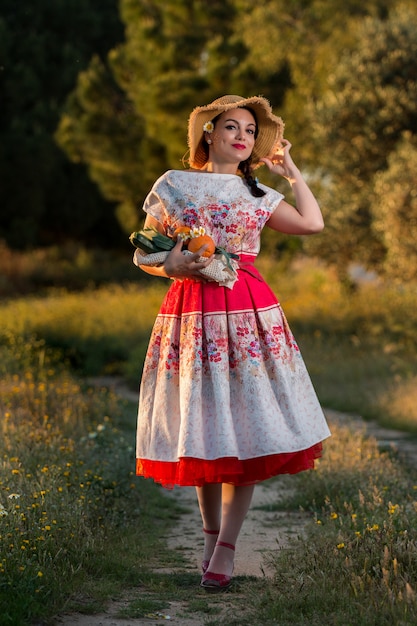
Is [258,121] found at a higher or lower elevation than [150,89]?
lower

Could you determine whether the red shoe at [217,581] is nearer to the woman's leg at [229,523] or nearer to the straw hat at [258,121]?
the woman's leg at [229,523]

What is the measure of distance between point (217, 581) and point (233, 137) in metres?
2.07

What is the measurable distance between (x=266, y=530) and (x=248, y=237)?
Answer: 2.13m

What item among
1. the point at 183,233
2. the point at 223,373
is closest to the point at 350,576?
the point at 223,373

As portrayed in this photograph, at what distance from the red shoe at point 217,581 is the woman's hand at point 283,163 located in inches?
69.0

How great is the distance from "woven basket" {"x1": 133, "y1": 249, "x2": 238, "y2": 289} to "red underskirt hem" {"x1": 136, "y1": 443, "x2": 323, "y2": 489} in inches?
31.3

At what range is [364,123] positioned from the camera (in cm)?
1575

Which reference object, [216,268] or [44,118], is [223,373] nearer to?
[216,268]

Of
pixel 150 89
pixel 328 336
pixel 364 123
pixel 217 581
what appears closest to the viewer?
pixel 217 581

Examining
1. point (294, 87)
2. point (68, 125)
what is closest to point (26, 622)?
point (294, 87)

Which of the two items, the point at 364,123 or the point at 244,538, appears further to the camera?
the point at 364,123

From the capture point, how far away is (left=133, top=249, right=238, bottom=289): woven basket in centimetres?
454

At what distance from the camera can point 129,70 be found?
24.1 metres

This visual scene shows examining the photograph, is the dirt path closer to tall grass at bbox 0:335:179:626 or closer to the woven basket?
tall grass at bbox 0:335:179:626
